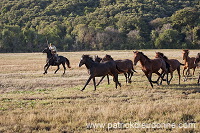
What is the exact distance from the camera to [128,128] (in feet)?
23.1

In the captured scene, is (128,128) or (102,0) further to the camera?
(102,0)

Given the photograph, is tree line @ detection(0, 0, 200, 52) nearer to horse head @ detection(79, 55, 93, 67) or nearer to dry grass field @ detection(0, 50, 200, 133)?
horse head @ detection(79, 55, 93, 67)

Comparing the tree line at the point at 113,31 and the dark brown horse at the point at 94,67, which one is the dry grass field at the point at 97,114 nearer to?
the dark brown horse at the point at 94,67

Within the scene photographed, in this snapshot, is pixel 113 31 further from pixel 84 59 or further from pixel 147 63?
pixel 84 59

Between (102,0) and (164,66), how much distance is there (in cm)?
12234

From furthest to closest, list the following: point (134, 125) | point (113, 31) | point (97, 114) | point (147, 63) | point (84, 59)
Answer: point (113, 31), point (147, 63), point (84, 59), point (97, 114), point (134, 125)

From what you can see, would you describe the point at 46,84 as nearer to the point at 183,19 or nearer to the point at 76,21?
the point at 183,19

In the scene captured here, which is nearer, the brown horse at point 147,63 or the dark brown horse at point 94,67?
the dark brown horse at point 94,67

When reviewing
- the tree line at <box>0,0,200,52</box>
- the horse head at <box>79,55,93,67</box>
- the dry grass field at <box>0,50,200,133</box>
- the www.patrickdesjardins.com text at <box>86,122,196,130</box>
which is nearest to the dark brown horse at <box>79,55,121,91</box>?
the horse head at <box>79,55,93,67</box>

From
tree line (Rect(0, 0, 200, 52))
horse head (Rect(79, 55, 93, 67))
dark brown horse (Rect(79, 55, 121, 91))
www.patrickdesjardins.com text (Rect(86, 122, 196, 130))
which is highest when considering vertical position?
tree line (Rect(0, 0, 200, 52))

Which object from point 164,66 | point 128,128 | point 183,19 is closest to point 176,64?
point 164,66

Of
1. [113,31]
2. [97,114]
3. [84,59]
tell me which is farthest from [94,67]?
[113,31]

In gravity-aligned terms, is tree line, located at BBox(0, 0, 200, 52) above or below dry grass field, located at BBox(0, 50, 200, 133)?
above

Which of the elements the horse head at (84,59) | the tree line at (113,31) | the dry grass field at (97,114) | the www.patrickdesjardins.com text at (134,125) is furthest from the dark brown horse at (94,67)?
the tree line at (113,31)
